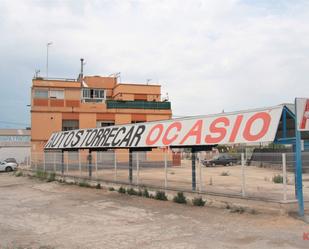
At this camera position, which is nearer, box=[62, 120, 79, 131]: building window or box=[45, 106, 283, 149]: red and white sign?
box=[45, 106, 283, 149]: red and white sign

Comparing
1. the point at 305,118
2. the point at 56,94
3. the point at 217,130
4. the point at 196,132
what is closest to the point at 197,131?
the point at 196,132

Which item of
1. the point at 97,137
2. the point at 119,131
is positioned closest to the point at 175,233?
the point at 119,131

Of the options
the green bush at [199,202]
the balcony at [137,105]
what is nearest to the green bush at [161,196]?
the green bush at [199,202]

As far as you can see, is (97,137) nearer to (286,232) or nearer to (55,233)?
(55,233)

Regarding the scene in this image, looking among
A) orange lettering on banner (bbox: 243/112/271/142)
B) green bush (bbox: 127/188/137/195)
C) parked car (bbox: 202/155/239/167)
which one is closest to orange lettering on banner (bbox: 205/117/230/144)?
parked car (bbox: 202/155/239/167)

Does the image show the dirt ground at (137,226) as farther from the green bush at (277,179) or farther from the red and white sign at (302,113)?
the green bush at (277,179)

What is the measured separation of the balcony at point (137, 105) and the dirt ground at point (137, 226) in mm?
33267

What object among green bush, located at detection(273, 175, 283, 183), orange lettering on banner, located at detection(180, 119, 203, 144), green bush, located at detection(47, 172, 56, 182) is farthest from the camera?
green bush, located at detection(47, 172, 56, 182)

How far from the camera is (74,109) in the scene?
48969mm

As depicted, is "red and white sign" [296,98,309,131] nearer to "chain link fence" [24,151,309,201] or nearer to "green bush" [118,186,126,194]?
"chain link fence" [24,151,309,201]

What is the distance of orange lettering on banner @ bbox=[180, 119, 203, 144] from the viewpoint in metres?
17.8

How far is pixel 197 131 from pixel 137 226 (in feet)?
22.6

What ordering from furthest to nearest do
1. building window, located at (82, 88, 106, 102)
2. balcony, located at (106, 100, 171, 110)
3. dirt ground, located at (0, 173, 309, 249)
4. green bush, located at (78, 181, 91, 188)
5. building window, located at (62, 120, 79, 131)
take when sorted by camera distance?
building window, located at (82, 88, 106, 102) < balcony, located at (106, 100, 171, 110) < building window, located at (62, 120, 79, 131) < green bush, located at (78, 181, 91, 188) < dirt ground, located at (0, 173, 309, 249)

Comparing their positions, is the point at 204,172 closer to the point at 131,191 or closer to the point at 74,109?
the point at 131,191
